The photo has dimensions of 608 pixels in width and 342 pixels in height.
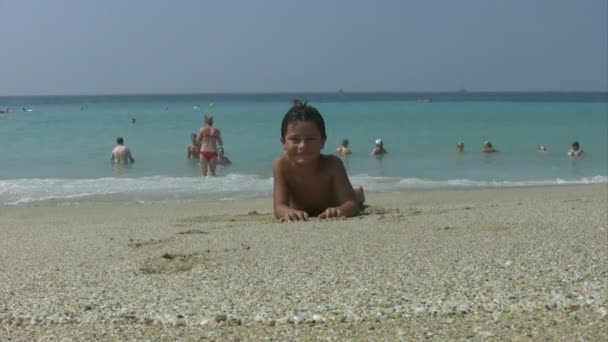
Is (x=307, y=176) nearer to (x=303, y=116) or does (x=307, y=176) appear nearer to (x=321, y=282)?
(x=303, y=116)

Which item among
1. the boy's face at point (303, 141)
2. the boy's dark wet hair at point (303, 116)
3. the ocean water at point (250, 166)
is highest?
the boy's dark wet hair at point (303, 116)

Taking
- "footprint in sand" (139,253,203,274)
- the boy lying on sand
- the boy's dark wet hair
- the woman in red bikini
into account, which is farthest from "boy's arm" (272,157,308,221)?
the woman in red bikini

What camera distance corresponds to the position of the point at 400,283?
8.46ft

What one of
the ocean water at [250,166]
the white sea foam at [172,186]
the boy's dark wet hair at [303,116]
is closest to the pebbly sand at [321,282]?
the boy's dark wet hair at [303,116]

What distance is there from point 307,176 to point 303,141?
0.30 metres

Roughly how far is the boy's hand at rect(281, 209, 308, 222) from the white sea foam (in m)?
4.14

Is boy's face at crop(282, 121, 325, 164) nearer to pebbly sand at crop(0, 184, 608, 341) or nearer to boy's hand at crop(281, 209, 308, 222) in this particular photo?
boy's hand at crop(281, 209, 308, 222)

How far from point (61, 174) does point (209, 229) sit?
8.61 metres

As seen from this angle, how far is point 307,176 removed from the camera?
503 centimetres

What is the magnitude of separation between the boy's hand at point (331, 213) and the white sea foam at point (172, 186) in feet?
13.9

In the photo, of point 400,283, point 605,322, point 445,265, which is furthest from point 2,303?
point 605,322

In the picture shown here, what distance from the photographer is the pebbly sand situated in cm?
213

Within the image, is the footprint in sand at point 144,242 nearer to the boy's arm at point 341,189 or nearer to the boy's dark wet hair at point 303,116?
the boy's dark wet hair at point 303,116

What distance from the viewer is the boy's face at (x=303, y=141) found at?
4828 mm
